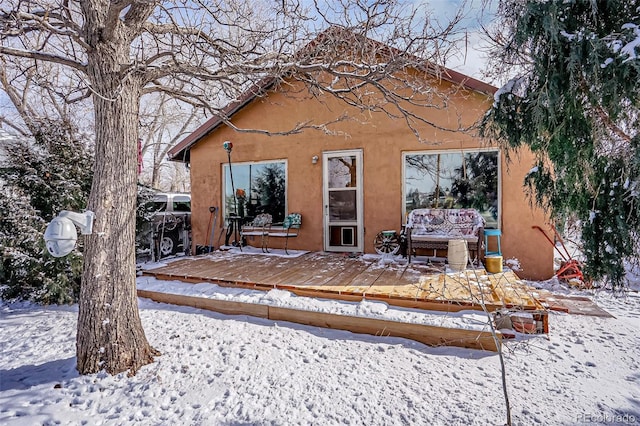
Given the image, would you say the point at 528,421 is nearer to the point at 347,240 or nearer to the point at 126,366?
the point at 126,366

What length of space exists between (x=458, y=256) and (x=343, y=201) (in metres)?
2.72

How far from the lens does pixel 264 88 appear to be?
6.59 metres

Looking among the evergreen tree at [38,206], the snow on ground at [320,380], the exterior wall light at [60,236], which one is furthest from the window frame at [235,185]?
the exterior wall light at [60,236]

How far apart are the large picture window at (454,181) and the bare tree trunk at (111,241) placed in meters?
4.87

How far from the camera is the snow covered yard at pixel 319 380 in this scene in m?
2.19

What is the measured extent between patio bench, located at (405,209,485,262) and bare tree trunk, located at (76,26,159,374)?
13.5 ft

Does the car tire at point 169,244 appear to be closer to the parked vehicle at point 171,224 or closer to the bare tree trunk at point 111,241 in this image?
the parked vehicle at point 171,224

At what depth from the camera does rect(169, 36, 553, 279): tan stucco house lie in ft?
18.4

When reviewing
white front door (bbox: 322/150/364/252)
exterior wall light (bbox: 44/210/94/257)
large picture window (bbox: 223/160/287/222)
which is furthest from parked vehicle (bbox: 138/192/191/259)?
exterior wall light (bbox: 44/210/94/257)

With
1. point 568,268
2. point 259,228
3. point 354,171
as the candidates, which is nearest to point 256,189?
point 259,228

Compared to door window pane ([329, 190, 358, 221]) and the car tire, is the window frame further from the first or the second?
the car tire

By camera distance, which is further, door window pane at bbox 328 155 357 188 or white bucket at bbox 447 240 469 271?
door window pane at bbox 328 155 357 188

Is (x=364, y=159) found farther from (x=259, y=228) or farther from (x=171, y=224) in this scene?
(x=171, y=224)

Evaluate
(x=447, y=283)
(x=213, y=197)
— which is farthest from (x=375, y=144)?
(x=213, y=197)
